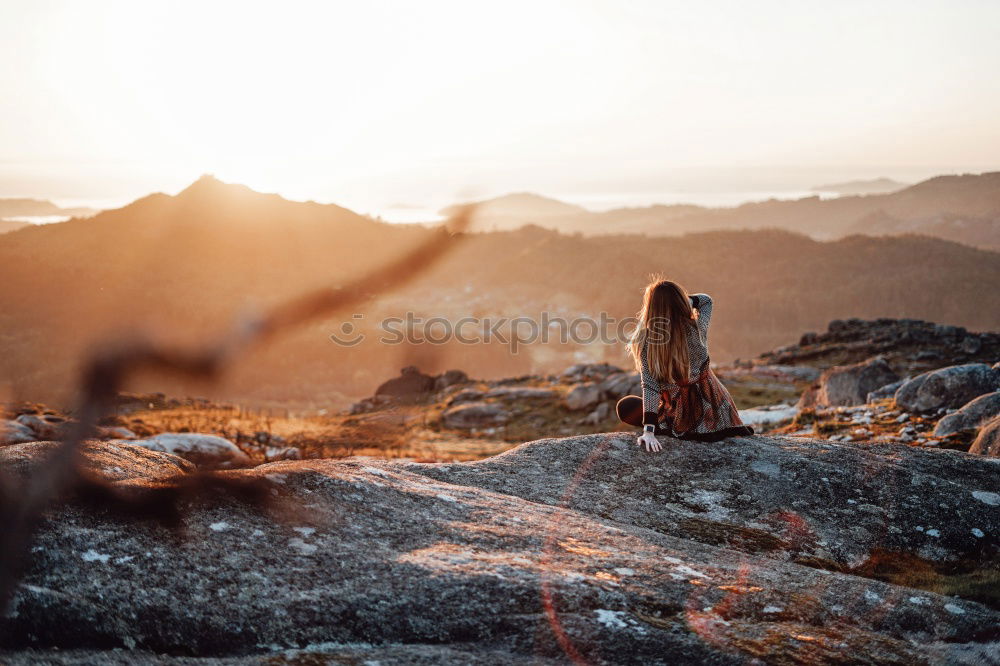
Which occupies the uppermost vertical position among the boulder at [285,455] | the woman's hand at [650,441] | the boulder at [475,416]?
the woman's hand at [650,441]

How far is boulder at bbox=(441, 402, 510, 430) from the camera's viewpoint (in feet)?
84.0

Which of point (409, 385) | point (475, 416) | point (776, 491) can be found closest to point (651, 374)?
point (776, 491)

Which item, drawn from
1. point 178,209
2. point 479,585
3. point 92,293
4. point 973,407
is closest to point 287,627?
point 479,585

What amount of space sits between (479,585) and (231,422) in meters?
25.3

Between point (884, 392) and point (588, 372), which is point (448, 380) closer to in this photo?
point (588, 372)

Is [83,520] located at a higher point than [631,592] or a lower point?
higher

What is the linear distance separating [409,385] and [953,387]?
27.0 metres

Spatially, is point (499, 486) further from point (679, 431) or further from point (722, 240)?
point (722, 240)

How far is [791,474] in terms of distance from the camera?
607 cm

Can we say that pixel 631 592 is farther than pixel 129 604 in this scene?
Yes

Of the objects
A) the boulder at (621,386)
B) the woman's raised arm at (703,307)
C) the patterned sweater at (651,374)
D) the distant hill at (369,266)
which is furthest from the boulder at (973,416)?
the distant hill at (369,266)

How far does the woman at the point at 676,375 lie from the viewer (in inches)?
257

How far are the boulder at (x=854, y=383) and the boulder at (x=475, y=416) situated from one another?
12052 millimetres

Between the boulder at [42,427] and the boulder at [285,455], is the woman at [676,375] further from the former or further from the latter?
the boulder at [42,427]
